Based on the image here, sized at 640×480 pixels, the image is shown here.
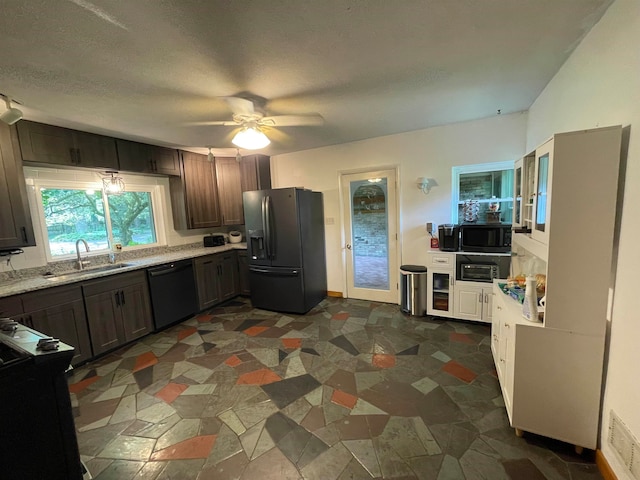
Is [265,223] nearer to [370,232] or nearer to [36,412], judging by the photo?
[370,232]

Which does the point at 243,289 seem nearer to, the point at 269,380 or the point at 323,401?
the point at 269,380

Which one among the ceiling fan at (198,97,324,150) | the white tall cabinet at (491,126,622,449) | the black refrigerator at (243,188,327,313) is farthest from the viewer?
the black refrigerator at (243,188,327,313)

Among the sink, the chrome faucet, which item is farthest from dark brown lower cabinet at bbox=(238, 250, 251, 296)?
the chrome faucet

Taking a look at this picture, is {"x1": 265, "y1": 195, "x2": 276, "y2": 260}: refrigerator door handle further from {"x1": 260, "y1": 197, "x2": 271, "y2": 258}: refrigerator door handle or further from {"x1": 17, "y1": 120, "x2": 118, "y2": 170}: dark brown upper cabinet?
{"x1": 17, "y1": 120, "x2": 118, "y2": 170}: dark brown upper cabinet

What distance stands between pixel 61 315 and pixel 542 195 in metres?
4.19

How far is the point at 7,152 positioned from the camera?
2.46 m

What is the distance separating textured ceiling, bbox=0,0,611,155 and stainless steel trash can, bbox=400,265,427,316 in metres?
2.00

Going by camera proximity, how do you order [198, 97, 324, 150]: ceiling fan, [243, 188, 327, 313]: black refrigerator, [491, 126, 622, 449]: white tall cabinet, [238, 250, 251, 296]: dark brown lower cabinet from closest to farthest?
[491, 126, 622, 449]: white tall cabinet < [198, 97, 324, 150]: ceiling fan < [243, 188, 327, 313]: black refrigerator < [238, 250, 251, 296]: dark brown lower cabinet

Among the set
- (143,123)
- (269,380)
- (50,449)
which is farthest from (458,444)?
(143,123)

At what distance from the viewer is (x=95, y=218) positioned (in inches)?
137

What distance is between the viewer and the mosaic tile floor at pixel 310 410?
1.57 metres

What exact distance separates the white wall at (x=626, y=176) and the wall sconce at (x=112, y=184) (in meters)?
4.75

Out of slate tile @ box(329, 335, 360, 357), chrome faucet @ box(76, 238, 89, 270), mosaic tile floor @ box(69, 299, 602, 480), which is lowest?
mosaic tile floor @ box(69, 299, 602, 480)

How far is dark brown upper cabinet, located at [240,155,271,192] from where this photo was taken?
4.49 metres
